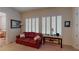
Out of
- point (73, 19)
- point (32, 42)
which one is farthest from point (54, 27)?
point (32, 42)

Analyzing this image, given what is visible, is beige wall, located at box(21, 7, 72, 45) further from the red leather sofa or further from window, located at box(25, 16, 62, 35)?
the red leather sofa

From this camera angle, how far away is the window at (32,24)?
7.96 feet

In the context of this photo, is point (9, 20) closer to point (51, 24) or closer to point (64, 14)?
point (51, 24)

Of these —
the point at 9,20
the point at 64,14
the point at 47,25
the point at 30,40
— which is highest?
the point at 64,14

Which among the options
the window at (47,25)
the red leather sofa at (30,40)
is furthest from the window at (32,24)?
the red leather sofa at (30,40)

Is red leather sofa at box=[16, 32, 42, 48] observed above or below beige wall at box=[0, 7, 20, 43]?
below

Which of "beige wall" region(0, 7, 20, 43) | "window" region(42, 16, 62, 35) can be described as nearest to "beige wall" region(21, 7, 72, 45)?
"window" region(42, 16, 62, 35)

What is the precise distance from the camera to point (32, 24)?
8.03 ft

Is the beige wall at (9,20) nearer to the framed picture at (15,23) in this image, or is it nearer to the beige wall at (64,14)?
the framed picture at (15,23)

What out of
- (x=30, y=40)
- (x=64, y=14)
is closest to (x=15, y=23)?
(x=30, y=40)

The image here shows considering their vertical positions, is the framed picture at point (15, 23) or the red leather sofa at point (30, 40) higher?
the framed picture at point (15, 23)

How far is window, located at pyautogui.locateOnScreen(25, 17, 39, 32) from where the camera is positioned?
7.96 ft

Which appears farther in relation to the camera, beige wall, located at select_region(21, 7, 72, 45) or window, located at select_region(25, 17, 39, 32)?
window, located at select_region(25, 17, 39, 32)
